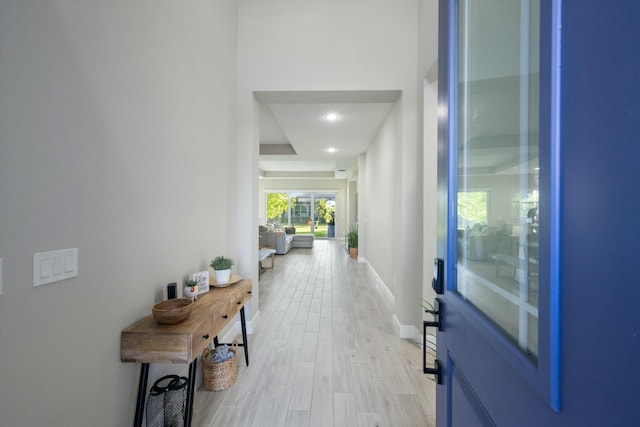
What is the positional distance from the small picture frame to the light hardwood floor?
0.74 m

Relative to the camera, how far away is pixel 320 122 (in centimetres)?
447

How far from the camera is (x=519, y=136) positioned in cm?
63

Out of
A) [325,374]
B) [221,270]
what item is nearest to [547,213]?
[221,270]

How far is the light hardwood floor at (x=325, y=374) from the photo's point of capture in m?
1.80

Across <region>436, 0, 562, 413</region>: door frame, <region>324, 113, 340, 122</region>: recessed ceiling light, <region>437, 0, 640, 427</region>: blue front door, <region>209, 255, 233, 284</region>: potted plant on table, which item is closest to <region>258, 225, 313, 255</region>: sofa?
<region>324, 113, 340, 122</region>: recessed ceiling light

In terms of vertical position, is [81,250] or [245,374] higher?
[81,250]

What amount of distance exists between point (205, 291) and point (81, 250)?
96cm

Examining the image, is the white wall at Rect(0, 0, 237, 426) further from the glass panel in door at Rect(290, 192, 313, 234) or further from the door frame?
the glass panel in door at Rect(290, 192, 313, 234)

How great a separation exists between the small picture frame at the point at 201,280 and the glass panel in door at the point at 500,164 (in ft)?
5.31

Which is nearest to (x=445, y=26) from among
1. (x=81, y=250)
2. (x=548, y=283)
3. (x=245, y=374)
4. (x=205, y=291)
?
(x=548, y=283)

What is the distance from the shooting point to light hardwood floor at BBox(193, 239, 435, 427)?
1.80 metres

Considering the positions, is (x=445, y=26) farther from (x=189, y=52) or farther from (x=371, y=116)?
(x=371, y=116)

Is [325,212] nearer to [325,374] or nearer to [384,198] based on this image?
[384,198]

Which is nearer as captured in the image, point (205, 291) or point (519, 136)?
point (519, 136)
